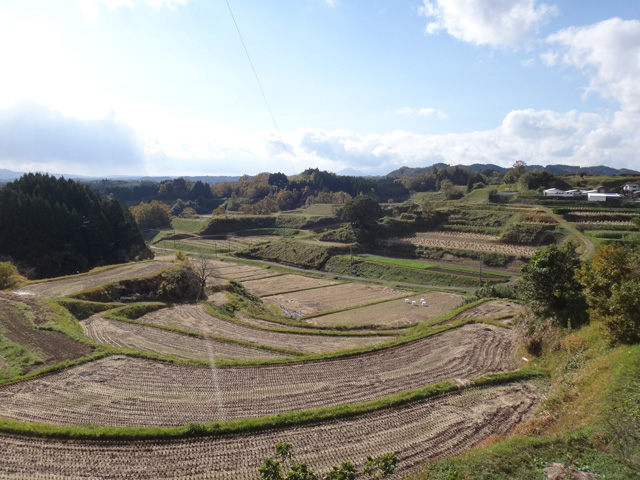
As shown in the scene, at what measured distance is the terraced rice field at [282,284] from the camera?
158 feet

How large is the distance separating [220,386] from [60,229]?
45.1 meters

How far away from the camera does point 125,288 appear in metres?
32.3

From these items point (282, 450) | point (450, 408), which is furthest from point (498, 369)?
point (282, 450)

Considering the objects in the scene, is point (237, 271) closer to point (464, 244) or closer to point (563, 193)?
point (464, 244)

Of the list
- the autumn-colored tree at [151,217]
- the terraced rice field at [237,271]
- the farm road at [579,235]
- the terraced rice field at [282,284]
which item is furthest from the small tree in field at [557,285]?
the autumn-colored tree at [151,217]

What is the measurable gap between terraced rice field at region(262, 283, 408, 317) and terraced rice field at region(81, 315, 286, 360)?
15.7 metres

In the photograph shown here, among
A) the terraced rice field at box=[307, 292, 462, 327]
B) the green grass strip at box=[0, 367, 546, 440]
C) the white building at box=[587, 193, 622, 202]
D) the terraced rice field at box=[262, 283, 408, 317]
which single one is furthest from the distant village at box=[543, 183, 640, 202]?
the green grass strip at box=[0, 367, 546, 440]

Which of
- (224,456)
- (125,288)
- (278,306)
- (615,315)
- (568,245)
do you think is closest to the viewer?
(224,456)

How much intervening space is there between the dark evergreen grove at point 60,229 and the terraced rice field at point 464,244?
43.1 m

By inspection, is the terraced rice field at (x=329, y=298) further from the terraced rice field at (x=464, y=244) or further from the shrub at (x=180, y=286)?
the terraced rice field at (x=464, y=244)

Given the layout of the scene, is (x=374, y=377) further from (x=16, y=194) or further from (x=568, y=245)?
(x=16, y=194)

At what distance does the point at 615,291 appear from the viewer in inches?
531

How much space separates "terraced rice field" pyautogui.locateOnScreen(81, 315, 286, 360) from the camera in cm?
2033

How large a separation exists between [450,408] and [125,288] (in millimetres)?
28476
